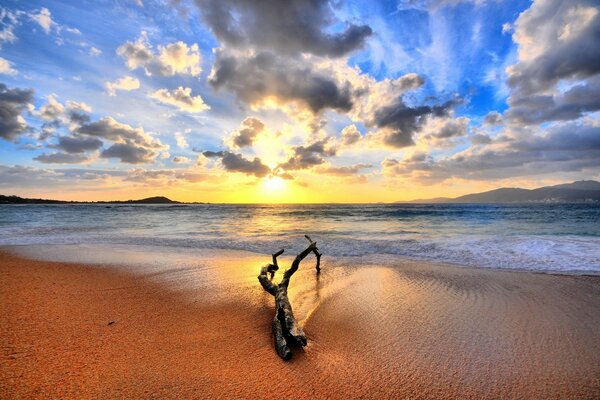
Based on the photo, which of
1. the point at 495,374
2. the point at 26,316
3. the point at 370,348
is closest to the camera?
the point at 495,374

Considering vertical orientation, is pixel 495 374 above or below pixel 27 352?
below

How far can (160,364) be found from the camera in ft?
11.8

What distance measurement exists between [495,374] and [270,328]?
3.31m

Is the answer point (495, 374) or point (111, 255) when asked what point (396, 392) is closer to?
point (495, 374)

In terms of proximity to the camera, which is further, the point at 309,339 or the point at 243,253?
the point at 243,253

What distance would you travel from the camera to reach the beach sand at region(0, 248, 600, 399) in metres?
3.31

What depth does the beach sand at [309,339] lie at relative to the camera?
3307 mm

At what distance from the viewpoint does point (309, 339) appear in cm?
451

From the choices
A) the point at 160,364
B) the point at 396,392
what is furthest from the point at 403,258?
the point at 160,364

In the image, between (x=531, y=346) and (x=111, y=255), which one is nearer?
(x=531, y=346)

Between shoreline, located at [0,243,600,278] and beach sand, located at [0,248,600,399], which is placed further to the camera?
shoreline, located at [0,243,600,278]

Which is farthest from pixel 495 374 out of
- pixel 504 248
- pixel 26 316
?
pixel 504 248

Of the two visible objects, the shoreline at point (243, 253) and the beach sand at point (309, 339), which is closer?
the beach sand at point (309, 339)

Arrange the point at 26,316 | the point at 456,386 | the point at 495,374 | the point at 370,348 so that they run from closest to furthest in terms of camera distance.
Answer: the point at 456,386 → the point at 495,374 → the point at 370,348 → the point at 26,316
